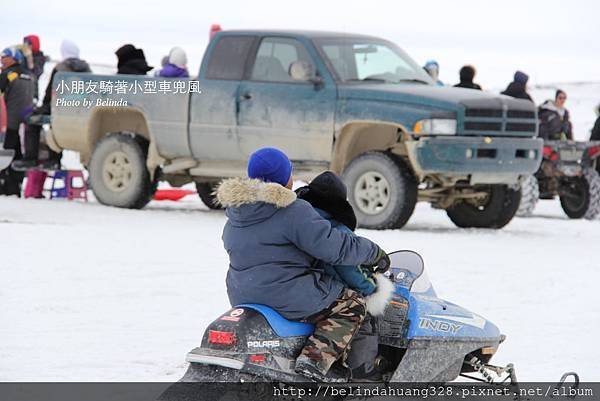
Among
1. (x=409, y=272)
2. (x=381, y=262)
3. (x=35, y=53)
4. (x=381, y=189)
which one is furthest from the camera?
(x=35, y=53)

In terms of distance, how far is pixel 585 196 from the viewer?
1719 centimetres

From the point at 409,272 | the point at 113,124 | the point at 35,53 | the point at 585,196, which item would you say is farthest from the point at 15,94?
the point at 409,272

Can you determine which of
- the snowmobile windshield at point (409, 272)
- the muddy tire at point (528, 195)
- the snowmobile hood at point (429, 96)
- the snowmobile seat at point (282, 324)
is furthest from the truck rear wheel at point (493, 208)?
the snowmobile seat at point (282, 324)

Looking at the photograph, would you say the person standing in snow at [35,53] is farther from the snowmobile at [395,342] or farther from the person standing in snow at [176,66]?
the snowmobile at [395,342]

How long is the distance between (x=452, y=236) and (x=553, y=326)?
15.3ft

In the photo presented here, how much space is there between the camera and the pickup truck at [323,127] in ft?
43.2

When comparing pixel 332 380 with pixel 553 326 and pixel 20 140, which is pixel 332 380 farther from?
pixel 20 140

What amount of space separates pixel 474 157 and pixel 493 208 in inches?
55.1

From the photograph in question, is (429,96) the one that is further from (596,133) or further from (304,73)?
(596,133)

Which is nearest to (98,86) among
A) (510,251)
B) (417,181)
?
(417,181)

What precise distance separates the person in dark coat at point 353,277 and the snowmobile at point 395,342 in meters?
0.08

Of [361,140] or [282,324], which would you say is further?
[361,140]

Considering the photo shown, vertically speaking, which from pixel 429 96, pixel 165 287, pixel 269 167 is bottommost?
pixel 165 287

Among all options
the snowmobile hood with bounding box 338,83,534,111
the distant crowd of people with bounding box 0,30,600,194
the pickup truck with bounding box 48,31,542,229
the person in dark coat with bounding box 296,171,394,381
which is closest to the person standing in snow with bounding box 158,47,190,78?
the pickup truck with bounding box 48,31,542,229
